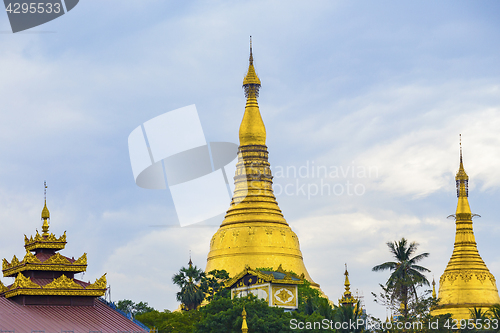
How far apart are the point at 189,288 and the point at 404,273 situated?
1604cm

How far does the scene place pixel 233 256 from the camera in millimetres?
82375

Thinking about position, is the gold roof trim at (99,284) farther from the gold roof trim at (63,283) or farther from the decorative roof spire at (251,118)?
the decorative roof spire at (251,118)

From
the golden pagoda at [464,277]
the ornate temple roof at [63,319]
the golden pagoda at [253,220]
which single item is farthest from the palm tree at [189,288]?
the golden pagoda at [464,277]

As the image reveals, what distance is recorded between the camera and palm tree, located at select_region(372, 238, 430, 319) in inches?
2352

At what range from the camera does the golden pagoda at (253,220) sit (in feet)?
269

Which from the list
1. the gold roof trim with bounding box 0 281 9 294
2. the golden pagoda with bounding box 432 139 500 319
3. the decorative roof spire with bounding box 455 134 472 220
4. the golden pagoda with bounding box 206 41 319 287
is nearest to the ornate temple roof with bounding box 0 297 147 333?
the gold roof trim with bounding box 0 281 9 294

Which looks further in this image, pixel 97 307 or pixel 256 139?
pixel 256 139

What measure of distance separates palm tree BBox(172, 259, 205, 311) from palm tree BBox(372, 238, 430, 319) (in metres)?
13.3

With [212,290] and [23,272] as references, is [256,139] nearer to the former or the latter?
[212,290]

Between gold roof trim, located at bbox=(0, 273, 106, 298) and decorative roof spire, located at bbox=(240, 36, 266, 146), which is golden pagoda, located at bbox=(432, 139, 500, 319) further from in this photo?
gold roof trim, located at bbox=(0, 273, 106, 298)

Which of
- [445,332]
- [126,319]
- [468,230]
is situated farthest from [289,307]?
[468,230]

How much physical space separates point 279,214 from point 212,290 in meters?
19.2

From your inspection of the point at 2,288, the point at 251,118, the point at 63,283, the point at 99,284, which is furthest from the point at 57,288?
the point at 251,118

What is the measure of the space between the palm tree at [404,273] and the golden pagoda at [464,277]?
32338 millimetres
